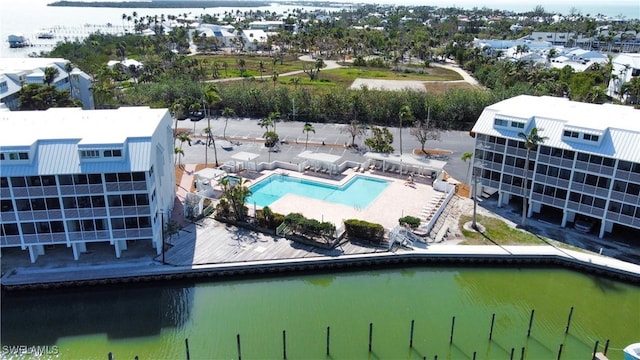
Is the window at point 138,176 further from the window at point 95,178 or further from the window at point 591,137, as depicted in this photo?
the window at point 591,137

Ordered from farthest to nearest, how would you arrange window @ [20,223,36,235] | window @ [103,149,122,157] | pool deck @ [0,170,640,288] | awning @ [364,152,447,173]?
awning @ [364,152,447,173], pool deck @ [0,170,640,288], window @ [20,223,36,235], window @ [103,149,122,157]

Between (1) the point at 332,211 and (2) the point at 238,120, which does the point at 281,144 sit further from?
(1) the point at 332,211

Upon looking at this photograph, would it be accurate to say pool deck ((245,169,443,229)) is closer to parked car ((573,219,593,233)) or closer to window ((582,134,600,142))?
parked car ((573,219,593,233))

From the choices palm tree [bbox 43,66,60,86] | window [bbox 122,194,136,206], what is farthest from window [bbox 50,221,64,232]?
palm tree [bbox 43,66,60,86]

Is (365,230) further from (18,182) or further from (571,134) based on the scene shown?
(18,182)

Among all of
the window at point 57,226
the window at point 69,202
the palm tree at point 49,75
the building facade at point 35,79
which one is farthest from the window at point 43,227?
the palm tree at point 49,75

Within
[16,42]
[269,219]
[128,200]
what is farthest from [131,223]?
[16,42]
